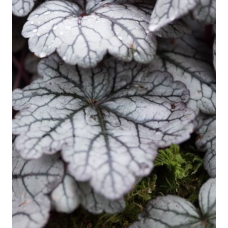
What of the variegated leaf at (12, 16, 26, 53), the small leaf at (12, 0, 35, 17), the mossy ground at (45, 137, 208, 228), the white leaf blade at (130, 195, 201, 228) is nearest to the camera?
the white leaf blade at (130, 195, 201, 228)

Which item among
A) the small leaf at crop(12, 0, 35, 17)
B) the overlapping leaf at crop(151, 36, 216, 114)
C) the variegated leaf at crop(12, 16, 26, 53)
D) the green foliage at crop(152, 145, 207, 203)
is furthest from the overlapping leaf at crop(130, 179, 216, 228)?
the variegated leaf at crop(12, 16, 26, 53)

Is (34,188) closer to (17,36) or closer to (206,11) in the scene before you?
(206,11)

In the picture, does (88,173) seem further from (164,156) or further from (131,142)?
(164,156)

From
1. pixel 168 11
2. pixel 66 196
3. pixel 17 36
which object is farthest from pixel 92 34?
pixel 17 36

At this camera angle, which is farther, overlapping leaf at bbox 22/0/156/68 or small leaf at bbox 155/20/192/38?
small leaf at bbox 155/20/192/38

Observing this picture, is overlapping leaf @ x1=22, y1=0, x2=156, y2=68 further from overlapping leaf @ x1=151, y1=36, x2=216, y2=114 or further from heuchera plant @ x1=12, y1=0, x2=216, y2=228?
overlapping leaf @ x1=151, y1=36, x2=216, y2=114

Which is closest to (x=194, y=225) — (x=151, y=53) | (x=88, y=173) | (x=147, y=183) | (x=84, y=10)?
(x=147, y=183)
